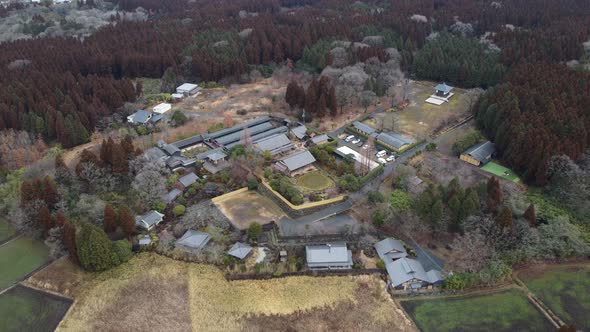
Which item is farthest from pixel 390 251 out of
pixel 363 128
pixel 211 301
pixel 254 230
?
pixel 363 128

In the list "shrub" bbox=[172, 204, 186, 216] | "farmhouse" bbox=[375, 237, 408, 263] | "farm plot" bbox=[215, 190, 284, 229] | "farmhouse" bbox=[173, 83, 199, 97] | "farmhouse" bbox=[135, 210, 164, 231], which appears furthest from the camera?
"farmhouse" bbox=[173, 83, 199, 97]

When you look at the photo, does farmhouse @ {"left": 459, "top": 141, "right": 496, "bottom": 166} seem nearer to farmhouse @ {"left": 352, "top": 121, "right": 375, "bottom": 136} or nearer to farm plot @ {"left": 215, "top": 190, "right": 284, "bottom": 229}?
farmhouse @ {"left": 352, "top": 121, "right": 375, "bottom": 136}

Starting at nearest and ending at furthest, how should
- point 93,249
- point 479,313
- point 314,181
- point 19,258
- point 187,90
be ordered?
1. point 479,313
2. point 93,249
3. point 19,258
4. point 314,181
5. point 187,90

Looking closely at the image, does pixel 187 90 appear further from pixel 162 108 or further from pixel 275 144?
pixel 275 144

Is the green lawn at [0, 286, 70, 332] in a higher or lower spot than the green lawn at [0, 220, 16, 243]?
higher

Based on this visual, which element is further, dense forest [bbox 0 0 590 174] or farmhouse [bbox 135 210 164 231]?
dense forest [bbox 0 0 590 174]

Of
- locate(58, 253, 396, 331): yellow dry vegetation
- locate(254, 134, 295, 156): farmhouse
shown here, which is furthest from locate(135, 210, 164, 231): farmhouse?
locate(254, 134, 295, 156): farmhouse

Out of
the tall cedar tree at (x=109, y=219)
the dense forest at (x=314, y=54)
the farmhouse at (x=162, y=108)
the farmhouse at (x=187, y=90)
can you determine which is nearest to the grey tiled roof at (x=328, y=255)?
the tall cedar tree at (x=109, y=219)
